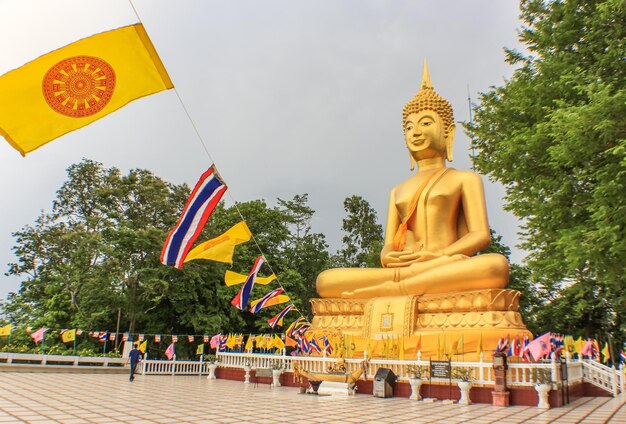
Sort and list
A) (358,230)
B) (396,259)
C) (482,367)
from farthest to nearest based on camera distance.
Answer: (358,230) → (396,259) → (482,367)

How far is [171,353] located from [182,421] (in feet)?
38.8

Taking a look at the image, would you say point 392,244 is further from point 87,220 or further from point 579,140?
point 87,220

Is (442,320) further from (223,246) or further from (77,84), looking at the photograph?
(77,84)

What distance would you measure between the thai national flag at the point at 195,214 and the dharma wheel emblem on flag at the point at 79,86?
4.19 m

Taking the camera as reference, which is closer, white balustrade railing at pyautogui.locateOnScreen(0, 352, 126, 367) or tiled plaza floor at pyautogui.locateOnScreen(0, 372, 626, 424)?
tiled plaza floor at pyautogui.locateOnScreen(0, 372, 626, 424)

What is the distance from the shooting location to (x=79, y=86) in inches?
263

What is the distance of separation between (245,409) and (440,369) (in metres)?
4.44

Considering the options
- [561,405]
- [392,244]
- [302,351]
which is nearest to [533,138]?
[561,405]

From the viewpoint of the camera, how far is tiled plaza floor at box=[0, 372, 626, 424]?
6504mm

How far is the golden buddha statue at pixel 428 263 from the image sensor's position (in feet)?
41.3

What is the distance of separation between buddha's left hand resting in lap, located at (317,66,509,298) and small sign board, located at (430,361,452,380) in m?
3.31

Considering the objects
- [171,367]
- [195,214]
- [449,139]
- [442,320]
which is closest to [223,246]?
[195,214]

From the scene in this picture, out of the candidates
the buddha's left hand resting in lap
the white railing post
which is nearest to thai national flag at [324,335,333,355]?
the buddha's left hand resting in lap

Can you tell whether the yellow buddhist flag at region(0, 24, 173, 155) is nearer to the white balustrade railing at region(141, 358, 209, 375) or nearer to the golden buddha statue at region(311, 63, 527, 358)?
the golden buddha statue at region(311, 63, 527, 358)
